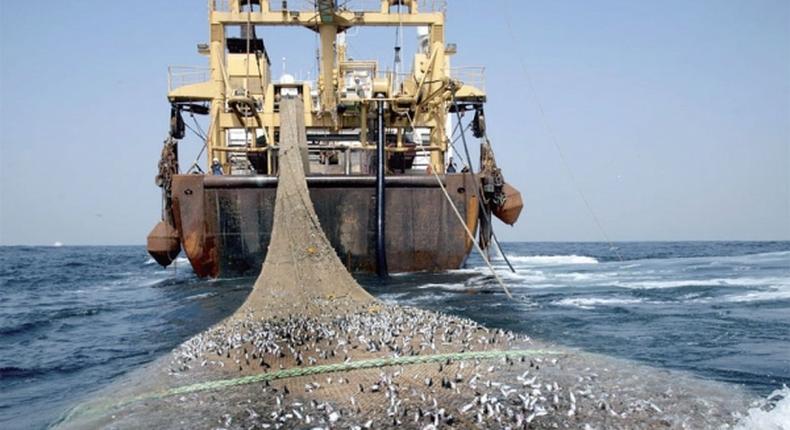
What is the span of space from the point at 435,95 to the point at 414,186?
3.68 meters

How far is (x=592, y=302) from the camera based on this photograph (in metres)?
17.0

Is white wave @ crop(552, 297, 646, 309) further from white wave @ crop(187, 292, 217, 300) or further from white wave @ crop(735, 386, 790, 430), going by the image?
white wave @ crop(187, 292, 217, 300)

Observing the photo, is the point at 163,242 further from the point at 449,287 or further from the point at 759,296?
the point at 759,296

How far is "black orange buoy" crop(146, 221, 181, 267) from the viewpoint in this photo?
22219 millimetres

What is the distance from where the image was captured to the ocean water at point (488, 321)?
31.8 feet

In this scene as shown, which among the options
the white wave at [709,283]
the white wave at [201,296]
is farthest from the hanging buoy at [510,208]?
the white wave at [201,296]

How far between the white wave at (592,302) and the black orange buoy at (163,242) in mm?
12504

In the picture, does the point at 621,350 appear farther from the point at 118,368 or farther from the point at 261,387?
the point at 118,368

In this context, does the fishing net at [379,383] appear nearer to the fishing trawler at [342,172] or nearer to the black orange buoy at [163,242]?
the fishing trawler at [342,172]

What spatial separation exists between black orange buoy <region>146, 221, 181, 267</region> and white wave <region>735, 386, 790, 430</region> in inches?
735

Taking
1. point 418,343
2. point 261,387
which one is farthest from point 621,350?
point 261,387

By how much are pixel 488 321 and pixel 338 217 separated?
7.69m

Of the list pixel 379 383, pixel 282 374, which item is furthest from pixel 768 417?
pixel 282 374

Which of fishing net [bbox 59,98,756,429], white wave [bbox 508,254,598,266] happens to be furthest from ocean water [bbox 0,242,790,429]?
white wave [bbox 508,254,598,266]
